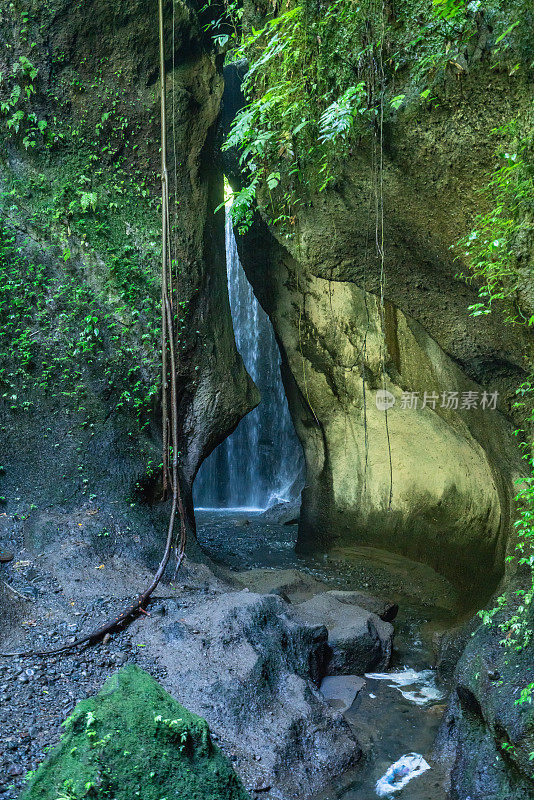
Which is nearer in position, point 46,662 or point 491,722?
point 491,722

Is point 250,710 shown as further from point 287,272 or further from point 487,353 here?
point 287,272

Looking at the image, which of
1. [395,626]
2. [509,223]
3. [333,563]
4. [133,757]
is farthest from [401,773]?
[333,563]

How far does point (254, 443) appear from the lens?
16.2m

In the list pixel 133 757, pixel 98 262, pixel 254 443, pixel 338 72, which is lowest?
pixel 133 757

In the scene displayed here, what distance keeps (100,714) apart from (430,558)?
6722mm

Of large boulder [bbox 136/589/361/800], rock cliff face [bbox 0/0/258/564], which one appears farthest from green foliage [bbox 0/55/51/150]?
large boulder [bbox 136/589/361/800]

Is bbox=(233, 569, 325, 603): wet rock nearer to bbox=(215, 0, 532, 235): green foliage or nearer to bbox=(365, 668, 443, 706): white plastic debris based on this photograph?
bbox=(365, 668, 443, 706): white plastic debris

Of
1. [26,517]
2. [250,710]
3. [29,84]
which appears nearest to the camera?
[250,710]

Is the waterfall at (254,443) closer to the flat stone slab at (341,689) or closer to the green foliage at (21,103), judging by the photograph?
the green foliage at (21,103)

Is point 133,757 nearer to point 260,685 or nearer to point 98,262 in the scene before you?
point 260,685

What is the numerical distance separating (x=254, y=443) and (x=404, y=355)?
27.4 feet

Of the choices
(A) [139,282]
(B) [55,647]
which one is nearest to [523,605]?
(B) [55,647]

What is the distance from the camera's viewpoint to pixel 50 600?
5133 mm

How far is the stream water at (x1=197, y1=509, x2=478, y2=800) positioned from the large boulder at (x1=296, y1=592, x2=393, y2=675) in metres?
0.16
